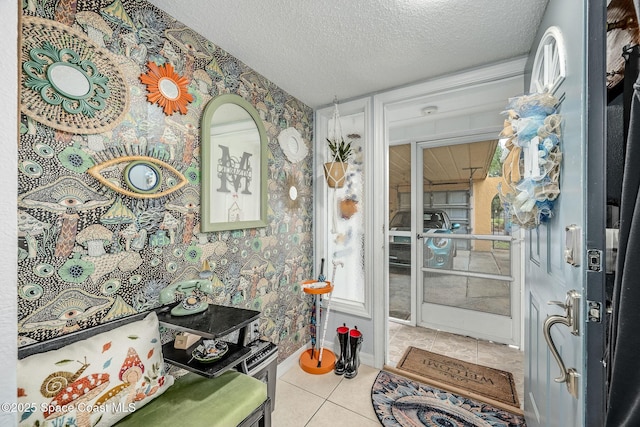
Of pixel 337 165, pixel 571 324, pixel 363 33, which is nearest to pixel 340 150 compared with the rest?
pixel 337 165

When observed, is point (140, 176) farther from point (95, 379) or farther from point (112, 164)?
point (95, 379)

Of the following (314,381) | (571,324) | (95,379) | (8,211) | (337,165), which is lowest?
(314,381)

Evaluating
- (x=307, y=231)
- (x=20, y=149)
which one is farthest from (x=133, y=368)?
(x=307, y=231)

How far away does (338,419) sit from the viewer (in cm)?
171

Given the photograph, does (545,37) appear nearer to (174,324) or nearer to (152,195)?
(152,195)

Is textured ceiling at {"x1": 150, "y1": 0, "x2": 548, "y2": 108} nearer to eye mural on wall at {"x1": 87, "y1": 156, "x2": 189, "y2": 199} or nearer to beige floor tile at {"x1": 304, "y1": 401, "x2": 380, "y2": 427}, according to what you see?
eye mural on wall at {"x1": 87, "y1": 156, "x2": 189, "y2": 199}

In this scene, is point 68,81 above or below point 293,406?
above

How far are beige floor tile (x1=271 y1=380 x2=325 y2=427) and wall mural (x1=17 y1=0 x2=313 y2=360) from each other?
0.75 metres

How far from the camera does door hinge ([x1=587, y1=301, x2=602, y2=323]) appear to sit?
0.75 meters

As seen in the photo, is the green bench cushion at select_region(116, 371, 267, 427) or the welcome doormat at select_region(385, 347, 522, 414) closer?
the green bench cushion at select_region(116, 371, 267, 427)

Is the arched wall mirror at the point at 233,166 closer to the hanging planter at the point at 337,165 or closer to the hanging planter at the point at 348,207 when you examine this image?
the hanging planter at the point at 337,165

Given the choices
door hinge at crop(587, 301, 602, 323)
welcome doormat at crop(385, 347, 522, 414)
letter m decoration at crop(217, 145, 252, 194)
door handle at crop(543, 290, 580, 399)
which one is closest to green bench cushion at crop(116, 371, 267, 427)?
letter m decoration at crop(217, 145, 252, 194)

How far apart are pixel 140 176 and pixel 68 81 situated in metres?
0.45

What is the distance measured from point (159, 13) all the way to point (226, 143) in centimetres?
74
